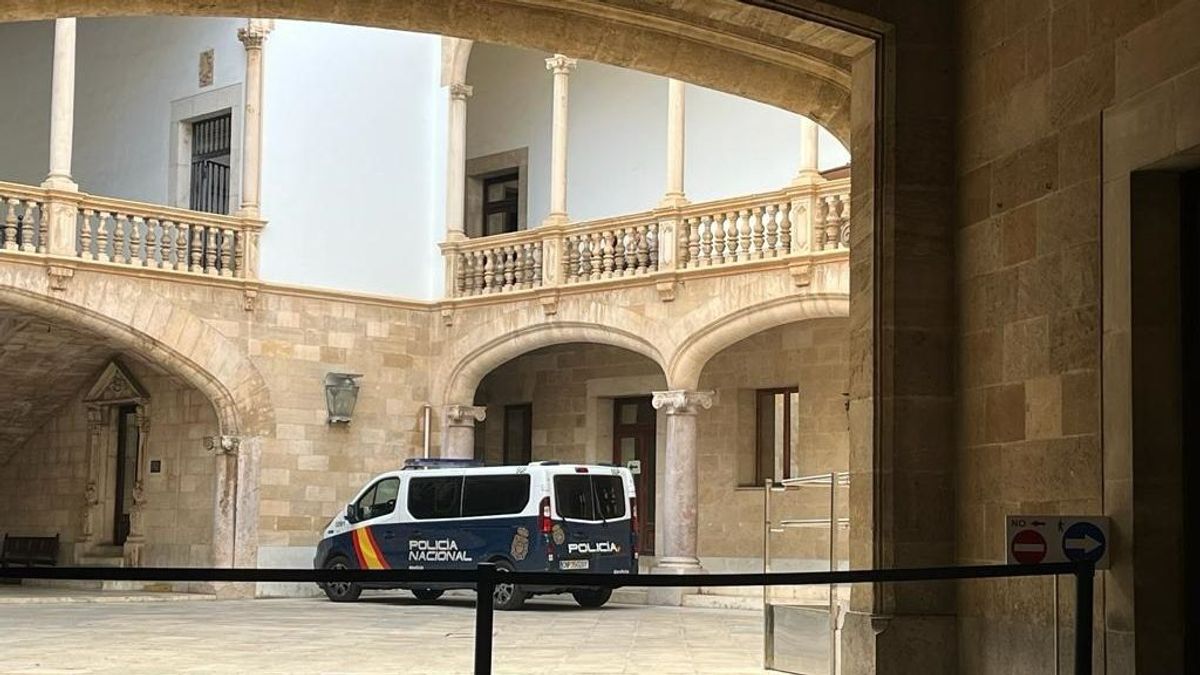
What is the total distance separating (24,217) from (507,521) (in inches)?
240

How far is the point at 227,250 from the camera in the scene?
18.9m

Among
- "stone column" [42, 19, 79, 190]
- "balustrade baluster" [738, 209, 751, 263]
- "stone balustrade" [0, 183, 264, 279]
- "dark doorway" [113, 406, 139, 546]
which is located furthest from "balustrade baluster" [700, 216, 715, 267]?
"dark doorway" [113, 406, 139, 546]

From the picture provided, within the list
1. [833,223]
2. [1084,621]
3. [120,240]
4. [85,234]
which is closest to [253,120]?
[120,240]

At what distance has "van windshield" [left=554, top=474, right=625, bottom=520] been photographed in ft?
52.5

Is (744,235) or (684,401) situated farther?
(684,401)

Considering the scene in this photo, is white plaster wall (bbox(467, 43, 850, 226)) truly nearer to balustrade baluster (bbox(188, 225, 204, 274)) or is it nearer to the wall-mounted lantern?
the wall-mounted lantern

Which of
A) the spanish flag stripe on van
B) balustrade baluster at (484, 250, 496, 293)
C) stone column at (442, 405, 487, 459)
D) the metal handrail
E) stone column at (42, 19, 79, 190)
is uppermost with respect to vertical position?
stone column at (42, 19, 79, 190)

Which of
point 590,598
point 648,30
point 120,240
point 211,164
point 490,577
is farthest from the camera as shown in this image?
point 211,164

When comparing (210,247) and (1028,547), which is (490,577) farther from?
(210,247)

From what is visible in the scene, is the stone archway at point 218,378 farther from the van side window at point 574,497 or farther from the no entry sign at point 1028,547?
the no entry sign at point 1028,547

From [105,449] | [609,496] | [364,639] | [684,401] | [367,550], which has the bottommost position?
[364,639]

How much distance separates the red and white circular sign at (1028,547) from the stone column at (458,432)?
15.3m

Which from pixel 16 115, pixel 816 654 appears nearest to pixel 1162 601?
pixel 816 654

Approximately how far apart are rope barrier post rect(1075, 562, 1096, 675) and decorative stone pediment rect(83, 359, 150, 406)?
1715cm
